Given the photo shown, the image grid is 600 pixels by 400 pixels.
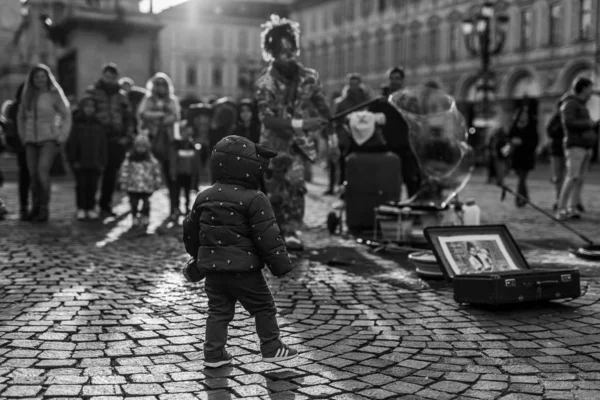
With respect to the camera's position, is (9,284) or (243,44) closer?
(9,284)

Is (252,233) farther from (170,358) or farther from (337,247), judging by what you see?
(337,247)

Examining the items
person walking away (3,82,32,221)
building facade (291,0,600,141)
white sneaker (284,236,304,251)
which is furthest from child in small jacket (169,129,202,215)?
building facade (291,0,600,141)

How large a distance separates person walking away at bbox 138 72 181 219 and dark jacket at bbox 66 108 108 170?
58 cm

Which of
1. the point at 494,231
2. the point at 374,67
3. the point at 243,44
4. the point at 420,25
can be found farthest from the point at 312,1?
the point at 494,231

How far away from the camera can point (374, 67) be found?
180ft

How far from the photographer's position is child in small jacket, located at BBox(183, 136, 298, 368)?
3.72 m

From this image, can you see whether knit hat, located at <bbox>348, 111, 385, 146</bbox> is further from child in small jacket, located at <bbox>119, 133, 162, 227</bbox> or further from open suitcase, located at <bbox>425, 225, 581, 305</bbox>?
open suitcase, located at <bbox>425, 225, 581, 305</bbox>

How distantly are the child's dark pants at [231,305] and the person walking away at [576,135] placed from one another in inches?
301

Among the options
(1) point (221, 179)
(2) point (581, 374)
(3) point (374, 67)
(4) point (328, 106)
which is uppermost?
(3) point (374, 67)

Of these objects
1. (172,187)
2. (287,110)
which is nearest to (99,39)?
(172,187)

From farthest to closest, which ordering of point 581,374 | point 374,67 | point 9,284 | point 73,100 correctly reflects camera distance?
point 374,67, point 73,100, point 9,284, point 581,374

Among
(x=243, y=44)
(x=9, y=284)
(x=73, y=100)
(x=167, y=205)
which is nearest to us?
(x=9, y=284)

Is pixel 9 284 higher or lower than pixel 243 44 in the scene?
lower

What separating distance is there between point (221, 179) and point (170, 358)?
0.89 meters
